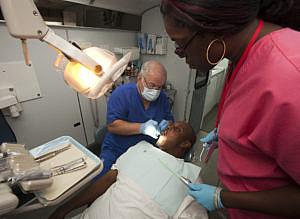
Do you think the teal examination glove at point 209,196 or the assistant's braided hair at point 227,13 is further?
the teal examination glove at point 209,196

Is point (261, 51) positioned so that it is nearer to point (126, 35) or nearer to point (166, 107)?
point (166, 107)

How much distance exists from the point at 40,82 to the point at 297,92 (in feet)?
6.20

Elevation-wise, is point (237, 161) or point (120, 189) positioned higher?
point (237, 161)

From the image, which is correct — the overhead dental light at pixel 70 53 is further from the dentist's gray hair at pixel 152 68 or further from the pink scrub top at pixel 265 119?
the dentist's gray hair at pixel 152 68

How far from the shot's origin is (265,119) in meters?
0.49

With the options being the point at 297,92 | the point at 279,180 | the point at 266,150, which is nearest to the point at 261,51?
the point at 297,92

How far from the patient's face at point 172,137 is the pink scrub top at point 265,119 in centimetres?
85

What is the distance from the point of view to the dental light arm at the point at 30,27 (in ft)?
1.99

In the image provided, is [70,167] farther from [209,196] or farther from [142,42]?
[142,42]

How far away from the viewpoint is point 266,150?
0.52m

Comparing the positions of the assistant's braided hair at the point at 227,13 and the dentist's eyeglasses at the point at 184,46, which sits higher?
the assistant's braided hair at the point at 227,13

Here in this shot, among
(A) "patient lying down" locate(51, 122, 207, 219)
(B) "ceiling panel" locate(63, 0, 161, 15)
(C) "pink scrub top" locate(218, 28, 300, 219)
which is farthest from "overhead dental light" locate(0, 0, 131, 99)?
(B) "ceiling panel" locate(63, 0, 161, 15)

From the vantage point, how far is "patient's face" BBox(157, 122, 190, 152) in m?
1.53

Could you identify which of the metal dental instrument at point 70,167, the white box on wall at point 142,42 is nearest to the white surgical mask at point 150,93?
the metal dental instrument at point 70,167
